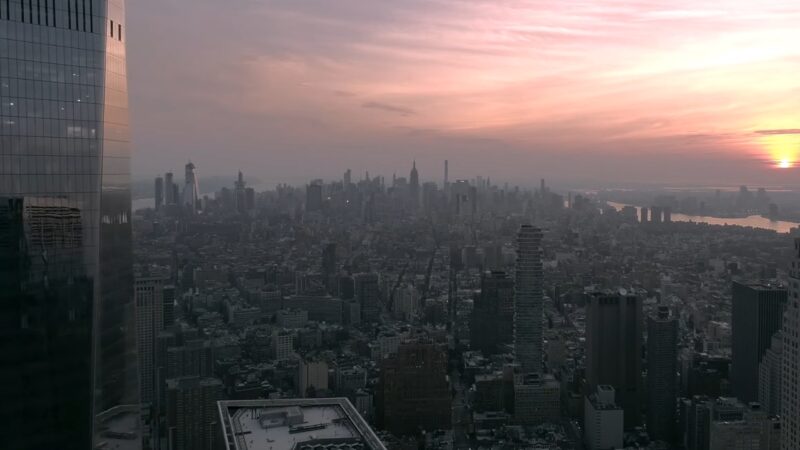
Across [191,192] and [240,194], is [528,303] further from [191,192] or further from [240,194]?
[240,194]

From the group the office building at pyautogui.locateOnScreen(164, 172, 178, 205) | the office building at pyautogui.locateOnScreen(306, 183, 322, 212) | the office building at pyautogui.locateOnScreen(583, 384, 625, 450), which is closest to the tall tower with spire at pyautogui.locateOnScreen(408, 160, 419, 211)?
the office building at pyautogui.locateOnScreen(306, 183, 322, 212)

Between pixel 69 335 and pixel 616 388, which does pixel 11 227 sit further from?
pixel 616 388

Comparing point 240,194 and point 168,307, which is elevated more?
point 240,194

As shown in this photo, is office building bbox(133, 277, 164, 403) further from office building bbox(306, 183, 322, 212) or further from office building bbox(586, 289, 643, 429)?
office building bbox(306, 183, 322, 212)

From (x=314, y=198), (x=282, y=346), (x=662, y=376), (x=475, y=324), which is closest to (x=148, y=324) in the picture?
(x=282, y=346)

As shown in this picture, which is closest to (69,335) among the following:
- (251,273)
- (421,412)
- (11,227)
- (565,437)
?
(11,227)

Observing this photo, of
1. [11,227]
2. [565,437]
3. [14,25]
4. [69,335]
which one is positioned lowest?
[565,437]
